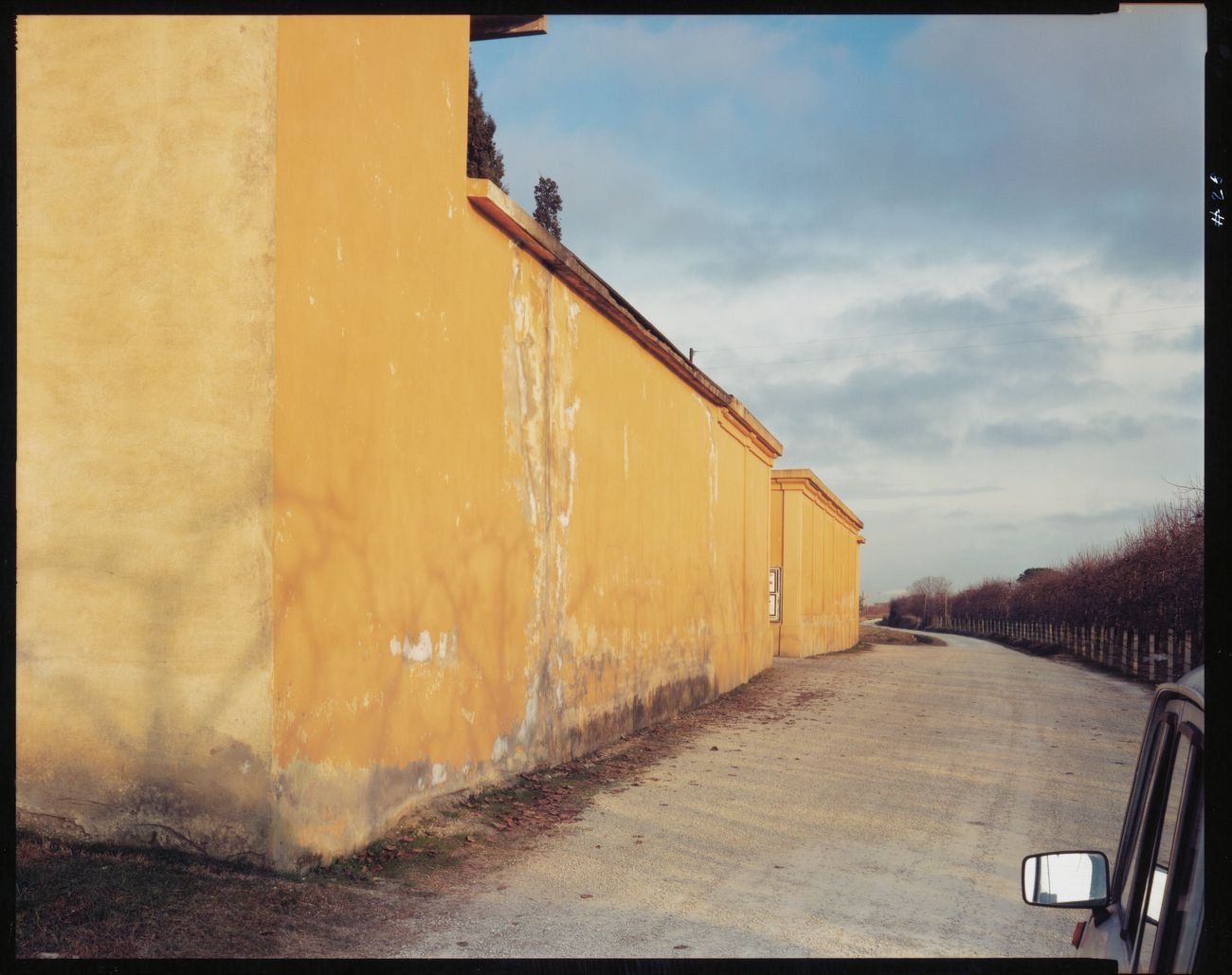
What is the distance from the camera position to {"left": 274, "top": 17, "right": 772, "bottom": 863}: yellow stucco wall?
→ 601 centimetres

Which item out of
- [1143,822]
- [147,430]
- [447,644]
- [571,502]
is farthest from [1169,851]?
[571,502]

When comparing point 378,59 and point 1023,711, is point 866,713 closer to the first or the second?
point 1023,711

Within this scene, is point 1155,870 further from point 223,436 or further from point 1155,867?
point 223,436

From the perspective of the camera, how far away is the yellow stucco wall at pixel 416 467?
6.01 m

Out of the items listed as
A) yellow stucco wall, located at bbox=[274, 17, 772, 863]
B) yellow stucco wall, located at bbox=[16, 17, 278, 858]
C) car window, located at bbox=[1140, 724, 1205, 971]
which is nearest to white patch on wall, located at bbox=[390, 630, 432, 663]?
yellow stucco wall, located at bbox=[274, 17, 772, 863]

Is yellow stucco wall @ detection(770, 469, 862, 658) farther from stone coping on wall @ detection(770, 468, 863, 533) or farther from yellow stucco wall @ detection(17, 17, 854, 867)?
yellow stucco wall @ detection(17, 17, 854, 867)

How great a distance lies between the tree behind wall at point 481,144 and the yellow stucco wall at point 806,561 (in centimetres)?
1155

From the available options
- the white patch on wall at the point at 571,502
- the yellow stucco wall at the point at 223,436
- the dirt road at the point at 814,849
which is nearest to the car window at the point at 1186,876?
the dirt road at the point at 814,849

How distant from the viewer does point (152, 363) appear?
19.5ft

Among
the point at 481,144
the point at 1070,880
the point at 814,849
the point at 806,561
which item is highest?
the point at 481,144

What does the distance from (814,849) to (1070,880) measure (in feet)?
16.1

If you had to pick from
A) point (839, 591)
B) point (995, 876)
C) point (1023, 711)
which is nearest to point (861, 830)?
point (995, 876)

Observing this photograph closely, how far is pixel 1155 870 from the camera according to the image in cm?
238

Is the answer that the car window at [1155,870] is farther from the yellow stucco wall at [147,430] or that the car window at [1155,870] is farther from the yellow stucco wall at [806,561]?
the yellow stucco wall at [806,561]
